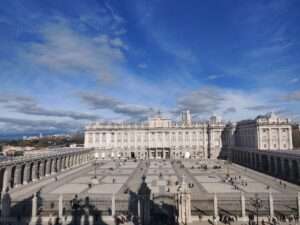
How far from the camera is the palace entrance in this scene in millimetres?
106169

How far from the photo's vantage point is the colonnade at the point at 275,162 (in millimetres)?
54281

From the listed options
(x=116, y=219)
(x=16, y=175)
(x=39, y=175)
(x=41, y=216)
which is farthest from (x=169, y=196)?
(x=39, y=175)

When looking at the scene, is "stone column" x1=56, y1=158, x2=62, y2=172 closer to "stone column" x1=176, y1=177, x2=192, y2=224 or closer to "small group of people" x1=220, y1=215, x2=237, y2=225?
"stone column" x1=176, y1=177, x2=192, y2=224

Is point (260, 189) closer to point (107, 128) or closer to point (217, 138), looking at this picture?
point (217, 138)

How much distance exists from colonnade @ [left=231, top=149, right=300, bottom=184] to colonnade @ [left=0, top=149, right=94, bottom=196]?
49708 millimetres

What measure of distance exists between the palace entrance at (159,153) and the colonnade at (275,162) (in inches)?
1092

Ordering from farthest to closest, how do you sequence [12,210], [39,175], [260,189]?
[39,175]
[260,189]
[12,210]

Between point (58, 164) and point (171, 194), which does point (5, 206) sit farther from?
point (58, 164)

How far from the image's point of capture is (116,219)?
2745cm

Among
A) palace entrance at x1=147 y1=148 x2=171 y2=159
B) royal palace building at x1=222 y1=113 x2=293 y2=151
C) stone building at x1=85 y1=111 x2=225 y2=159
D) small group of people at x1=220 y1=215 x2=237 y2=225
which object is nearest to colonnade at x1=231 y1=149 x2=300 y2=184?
royal palace building at x1=222 y1=113 x2=293 y2=151

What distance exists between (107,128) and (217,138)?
41.8m

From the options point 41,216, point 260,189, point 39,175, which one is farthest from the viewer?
point 39,175

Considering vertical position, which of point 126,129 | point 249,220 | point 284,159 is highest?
point 126,129

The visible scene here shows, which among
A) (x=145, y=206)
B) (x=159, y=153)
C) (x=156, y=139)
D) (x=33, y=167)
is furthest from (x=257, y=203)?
(x=159, y=153)
